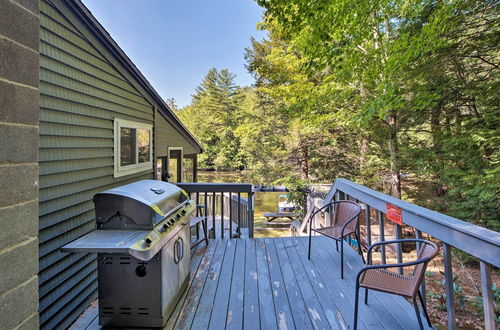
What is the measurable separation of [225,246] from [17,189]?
9.79 ft

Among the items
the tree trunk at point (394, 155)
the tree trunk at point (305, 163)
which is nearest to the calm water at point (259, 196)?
the tree trunk at point (305, 163)

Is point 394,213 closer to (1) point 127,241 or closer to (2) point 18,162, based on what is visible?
(1) point 127,241

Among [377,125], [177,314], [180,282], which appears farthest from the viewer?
[377,125]

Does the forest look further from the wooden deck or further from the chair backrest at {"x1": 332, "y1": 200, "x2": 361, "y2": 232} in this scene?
the wooden deck

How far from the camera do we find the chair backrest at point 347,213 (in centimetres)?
282

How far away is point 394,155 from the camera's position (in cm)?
761

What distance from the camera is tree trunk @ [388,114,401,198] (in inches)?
290

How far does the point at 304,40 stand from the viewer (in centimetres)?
485

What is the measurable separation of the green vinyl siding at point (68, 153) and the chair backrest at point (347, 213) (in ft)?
9.57

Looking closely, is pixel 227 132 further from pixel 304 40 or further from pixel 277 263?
pixel 277 263

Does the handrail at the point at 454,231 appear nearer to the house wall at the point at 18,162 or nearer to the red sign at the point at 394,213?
the red sign at the point at 394,213

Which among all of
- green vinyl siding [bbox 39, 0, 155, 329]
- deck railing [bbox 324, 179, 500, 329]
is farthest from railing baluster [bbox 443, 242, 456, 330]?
green vinyl siding [bbox 39, 0, 155, 329]

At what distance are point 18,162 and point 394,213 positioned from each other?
259 cm

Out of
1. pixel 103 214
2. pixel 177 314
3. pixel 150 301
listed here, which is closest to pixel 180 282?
pixel 177 314
